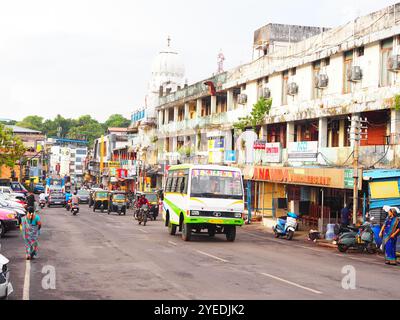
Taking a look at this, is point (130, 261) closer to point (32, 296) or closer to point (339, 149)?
point (32, 296)

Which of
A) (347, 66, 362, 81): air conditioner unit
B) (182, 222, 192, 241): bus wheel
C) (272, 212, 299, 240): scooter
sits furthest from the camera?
(347, 66, 362, 81): air conditioner unit

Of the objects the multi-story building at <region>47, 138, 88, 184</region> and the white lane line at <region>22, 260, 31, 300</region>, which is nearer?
the white lane line at <region>22, 260, 31, 300</region>

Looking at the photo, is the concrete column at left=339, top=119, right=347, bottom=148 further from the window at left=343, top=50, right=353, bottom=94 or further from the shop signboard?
the window at left=343, top=50, right=353, bottom=94

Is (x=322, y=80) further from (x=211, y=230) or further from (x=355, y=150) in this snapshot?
(x=211, y=230)

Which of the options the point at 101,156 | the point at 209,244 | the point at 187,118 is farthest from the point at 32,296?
the point at 101,156

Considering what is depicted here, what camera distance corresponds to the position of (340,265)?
62.0 feet

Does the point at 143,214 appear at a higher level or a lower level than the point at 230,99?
lower

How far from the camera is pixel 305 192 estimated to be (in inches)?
1468

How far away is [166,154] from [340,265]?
4856cm

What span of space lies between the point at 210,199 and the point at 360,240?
19.5 ft

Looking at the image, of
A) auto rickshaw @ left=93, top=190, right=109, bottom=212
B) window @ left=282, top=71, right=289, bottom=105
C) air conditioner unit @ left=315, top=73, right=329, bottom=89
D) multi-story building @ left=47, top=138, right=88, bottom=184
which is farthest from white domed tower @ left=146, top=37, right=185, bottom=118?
multi-story building @ left=47, top=138, right=88, bottom=184

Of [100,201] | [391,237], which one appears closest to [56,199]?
[100,201]

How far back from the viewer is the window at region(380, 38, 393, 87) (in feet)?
95.3

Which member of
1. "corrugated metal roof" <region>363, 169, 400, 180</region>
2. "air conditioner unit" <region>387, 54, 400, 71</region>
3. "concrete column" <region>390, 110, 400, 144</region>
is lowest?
"corrugated metal roof" <region>363, 169, 400, 180</region>
